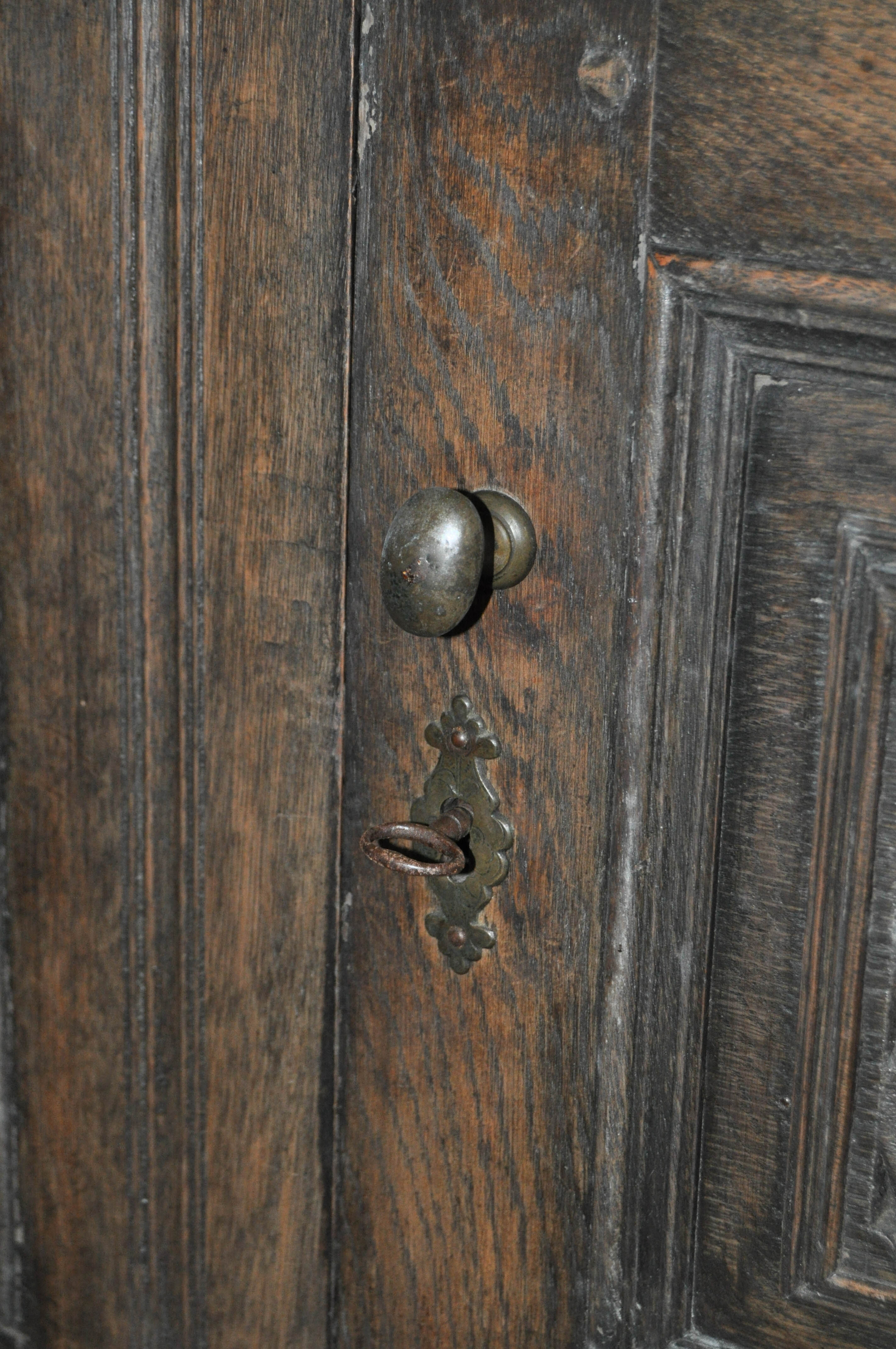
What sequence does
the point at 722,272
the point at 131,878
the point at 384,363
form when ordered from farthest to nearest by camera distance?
the point at 131,878 < the point at 384,363 < the point at 722,272

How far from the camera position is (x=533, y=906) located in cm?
79

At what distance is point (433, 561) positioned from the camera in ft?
2.28

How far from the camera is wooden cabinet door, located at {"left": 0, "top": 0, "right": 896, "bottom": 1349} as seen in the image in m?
0.67

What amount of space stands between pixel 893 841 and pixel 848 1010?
0.08m

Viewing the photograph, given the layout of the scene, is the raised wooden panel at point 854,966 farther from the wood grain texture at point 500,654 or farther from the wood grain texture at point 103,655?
the wood grain texture at point 103,655

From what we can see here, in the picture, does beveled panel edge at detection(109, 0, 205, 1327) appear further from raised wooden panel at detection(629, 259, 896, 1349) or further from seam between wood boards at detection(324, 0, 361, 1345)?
raised wooden panel at detection(629, 259, 896, 1349)

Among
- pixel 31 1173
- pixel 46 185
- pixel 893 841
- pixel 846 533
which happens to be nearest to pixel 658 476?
pixel 846 533

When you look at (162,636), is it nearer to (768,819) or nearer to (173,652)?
(173,652)

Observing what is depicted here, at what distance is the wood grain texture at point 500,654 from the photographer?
2.30 feet

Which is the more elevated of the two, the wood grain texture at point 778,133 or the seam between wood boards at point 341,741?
the wood grain texture at point 778,133

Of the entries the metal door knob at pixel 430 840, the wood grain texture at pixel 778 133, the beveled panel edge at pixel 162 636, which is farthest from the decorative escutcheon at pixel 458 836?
the wood grain texture at pixel 778 133

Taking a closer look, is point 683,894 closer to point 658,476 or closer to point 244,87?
point 658,476

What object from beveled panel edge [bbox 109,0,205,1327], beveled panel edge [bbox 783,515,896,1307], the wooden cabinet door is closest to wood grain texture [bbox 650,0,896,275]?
the wooden cabinet door

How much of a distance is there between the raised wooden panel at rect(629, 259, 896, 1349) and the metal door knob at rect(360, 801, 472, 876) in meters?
0.10
